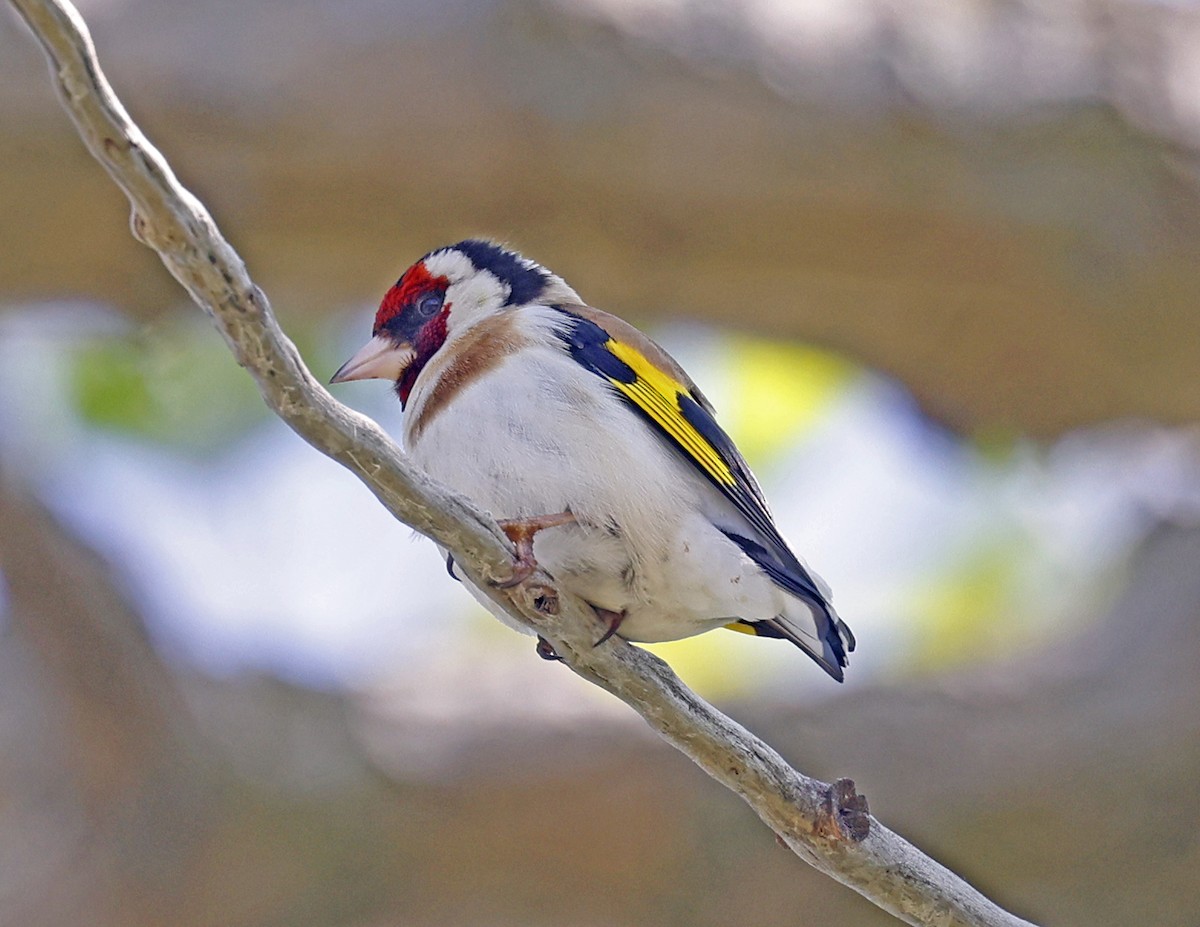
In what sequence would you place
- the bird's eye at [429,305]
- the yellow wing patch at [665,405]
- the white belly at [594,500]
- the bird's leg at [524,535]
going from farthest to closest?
the bird's eye at [429,305] < the yellow wing patch at [665,405] < the white belly at [594,500] < the bird's leg at [524,535]

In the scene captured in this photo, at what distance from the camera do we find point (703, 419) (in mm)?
2686

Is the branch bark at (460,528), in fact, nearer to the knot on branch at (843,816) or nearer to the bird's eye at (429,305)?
the knot on branch at (843,816)

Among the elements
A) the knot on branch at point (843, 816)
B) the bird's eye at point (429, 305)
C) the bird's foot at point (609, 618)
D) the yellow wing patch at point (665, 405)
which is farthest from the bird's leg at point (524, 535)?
the bird's eye at point (429, 305)

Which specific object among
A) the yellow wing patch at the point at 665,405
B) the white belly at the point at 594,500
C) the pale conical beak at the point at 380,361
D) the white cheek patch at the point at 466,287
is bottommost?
the white belly at the point at 594,500

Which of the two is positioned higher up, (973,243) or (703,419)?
(973,243)

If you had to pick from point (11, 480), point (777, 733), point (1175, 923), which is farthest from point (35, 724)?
point (1175, 923)

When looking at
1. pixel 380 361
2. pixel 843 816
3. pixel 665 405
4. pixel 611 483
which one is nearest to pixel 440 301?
pixel 380 361

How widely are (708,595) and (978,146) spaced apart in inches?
79.5

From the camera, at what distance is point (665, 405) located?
2621 mm

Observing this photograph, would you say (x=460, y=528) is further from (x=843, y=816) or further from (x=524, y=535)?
(x=843, y=816)

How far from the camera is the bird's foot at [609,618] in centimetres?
228

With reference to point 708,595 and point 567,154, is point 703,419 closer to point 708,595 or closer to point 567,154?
point 708,595

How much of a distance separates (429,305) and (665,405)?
0.60 meters

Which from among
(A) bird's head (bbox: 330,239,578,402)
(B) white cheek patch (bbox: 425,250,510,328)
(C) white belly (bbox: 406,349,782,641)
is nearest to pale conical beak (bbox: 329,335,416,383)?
(A) bird's head (bbox: 330,239,578,402)
